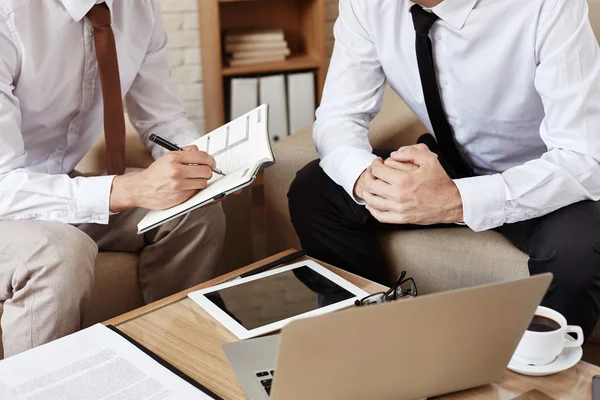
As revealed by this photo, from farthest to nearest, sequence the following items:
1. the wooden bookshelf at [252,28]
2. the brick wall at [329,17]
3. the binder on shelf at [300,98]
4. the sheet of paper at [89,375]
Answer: the brick wall at [329,17], the binder on shelf at [300,98], the wooden bookshelf at [252,28], the sheet of paper at [89,375]

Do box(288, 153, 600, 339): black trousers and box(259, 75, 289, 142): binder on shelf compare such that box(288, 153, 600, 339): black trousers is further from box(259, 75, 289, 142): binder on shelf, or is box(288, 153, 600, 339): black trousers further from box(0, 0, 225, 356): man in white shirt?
box(259, 75, 289, 142): binder on shelf

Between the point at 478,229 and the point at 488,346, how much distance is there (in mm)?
520

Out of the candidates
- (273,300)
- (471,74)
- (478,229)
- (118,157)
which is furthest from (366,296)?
(118,157)

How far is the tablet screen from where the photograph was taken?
119cm

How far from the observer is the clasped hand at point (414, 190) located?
4.42 feet

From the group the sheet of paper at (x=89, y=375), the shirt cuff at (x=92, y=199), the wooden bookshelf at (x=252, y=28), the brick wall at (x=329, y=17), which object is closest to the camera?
the sheet of paper at (x=89, y=375)

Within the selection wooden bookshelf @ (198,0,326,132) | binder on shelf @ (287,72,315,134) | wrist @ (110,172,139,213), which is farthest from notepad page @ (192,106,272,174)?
binder on shelf @ (287,72,315,134)

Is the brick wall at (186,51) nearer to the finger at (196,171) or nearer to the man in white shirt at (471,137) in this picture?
the man in white shirt at (471,137)

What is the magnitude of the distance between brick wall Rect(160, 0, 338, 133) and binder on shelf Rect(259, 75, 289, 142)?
30 centimetres

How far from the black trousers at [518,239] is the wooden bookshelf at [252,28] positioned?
101 centimetres

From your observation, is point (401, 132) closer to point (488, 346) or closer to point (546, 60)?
point (546, 60)

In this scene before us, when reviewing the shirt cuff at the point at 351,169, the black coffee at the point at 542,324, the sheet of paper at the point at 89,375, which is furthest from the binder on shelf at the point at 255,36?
the black coffee at the point at 542,324

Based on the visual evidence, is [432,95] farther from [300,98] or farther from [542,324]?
[300,98]

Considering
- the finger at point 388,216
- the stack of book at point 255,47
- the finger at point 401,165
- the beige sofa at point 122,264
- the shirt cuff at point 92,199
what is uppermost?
the stack of book at point 255,47
